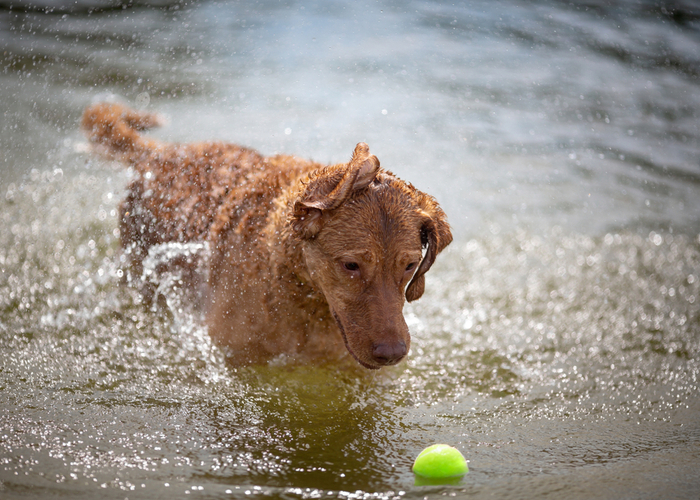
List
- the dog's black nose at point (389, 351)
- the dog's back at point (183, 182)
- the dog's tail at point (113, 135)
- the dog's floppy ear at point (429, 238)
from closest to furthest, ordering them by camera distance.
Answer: the dog's black nose at point (389, 351) → the dog's floppy ear at point (429, 238) → the dog's back at point (183, 182) → the dog's tail at point (113, 135)

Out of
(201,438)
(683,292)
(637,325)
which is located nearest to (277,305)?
(201,438)

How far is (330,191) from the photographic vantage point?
3.02 metres

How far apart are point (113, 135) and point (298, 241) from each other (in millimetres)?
2553

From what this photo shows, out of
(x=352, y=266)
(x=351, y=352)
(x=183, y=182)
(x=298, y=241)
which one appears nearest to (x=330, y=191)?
(x=298, y=241)

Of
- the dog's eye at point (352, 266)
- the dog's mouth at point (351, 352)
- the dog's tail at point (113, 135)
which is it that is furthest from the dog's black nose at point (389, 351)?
the dog's tail at point (113, 135)

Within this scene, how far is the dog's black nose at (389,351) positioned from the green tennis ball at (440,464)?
439mm

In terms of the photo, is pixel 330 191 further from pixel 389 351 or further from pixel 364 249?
pixel 389 351

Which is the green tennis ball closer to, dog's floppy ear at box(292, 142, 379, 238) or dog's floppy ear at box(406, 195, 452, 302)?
dog's floppy ear at box(406, 195, 452, 302)

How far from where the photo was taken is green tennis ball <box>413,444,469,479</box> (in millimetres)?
2619

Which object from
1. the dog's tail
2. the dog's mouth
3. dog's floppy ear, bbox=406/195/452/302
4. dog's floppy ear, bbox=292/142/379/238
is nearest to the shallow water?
the dog's tail

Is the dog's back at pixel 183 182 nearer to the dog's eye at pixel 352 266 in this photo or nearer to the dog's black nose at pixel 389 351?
the dog's eye at pixel 352 266

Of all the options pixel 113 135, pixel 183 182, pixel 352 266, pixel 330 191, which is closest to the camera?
pixel 352 266

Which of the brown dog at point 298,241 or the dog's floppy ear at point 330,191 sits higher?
the dog's floppy ear at point 330,191

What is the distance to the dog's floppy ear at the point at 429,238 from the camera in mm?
3123
